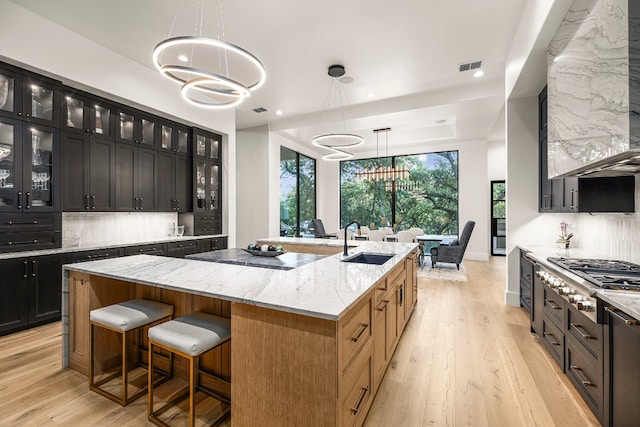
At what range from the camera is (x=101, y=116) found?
4.11 meters

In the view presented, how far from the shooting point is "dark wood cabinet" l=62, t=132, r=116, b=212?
12.2ft

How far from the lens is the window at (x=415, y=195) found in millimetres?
8750

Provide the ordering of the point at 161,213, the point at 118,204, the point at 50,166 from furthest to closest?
the point at 161,213 < the point at 118,204 < the point at 50,166

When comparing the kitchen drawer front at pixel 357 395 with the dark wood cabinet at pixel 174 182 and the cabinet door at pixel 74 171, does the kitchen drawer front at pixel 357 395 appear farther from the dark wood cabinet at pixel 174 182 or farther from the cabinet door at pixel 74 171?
the dark wood cabinet at pixel 174 182

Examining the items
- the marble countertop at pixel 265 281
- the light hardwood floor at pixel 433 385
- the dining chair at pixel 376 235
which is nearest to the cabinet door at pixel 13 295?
the light hardwood floor at pixel 433 385

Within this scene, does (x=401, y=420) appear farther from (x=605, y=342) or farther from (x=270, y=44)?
(x=270, y=44)

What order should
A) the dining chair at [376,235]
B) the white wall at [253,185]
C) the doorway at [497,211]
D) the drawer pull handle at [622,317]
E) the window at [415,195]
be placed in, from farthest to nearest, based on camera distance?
the doorway at [497,211], the window at [415,195], the white wall at [253,185], the dining chair at [376,235], the drawer pull handle at [622,317]

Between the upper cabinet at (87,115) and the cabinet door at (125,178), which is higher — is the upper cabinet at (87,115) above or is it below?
above

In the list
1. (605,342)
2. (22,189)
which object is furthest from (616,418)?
(22,189)

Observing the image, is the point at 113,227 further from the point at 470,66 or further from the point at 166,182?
the point at 470,66

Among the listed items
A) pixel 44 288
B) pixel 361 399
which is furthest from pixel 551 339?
pixel 44 288

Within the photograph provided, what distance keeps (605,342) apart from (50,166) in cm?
531

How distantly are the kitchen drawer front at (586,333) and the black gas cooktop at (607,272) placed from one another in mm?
250

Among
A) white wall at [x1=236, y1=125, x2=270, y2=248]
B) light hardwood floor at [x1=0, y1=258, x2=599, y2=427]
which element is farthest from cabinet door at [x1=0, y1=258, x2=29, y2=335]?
white wall at [x1=236, y1=125, x2=270, y2=248]
